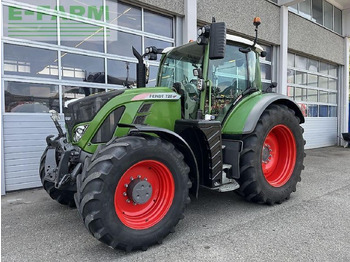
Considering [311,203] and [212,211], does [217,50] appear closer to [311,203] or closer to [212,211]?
[212,211]

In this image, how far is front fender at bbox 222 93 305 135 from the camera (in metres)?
3.45

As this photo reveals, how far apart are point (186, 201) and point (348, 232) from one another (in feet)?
5.83

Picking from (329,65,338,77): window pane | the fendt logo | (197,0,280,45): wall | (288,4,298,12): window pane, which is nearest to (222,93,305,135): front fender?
the fendt logo

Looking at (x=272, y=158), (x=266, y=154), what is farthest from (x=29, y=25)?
(x=272, y=158)

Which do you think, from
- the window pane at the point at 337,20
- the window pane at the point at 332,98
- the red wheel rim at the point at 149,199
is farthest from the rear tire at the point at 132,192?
the window pane at the point at 337,20

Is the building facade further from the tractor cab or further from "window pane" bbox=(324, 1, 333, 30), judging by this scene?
"window pane" bbox=(324, 1, 333, 30)

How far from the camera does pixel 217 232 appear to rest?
9.50 feet

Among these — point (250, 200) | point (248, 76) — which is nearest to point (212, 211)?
point (250, 200)

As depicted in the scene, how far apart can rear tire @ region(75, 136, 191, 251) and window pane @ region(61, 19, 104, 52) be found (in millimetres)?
3626

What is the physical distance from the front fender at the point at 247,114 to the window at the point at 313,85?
6.71 metres

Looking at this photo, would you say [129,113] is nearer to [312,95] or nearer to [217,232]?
[217,232]

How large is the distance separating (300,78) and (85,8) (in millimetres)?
8156

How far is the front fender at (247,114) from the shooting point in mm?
3445

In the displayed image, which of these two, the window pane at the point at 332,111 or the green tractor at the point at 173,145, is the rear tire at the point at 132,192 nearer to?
the green tractor at the point at 173,145
